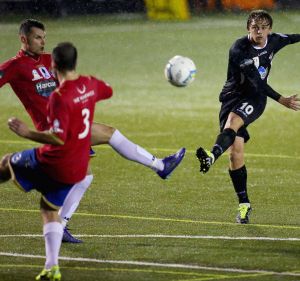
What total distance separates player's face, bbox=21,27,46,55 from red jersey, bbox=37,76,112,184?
195 centimetres

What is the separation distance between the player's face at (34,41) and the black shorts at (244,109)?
2.47m

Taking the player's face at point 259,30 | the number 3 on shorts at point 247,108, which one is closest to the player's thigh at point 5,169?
the number 3 on shorts at point 247,108

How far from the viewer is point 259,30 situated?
42.9ft

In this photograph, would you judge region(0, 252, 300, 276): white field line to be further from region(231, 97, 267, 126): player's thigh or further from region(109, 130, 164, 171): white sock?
region(231, 97, 267, 126): player's thigh

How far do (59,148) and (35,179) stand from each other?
0.47 m

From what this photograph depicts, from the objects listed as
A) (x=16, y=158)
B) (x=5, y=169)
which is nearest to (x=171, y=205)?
(x=5, y=169)

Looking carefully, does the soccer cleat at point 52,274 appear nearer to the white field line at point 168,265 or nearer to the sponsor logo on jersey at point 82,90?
the white field line at point 168,265

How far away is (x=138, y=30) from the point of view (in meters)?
34.6

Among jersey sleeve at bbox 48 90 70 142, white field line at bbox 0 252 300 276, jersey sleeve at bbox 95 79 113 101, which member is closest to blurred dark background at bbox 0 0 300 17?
white field line at bbox 0 252 300 276

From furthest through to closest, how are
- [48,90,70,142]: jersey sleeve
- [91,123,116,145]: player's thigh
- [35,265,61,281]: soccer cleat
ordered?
1. [91,123,116,145]: player's thigh
2. [35,265,61,281]: soccer cleat
3. [48,90,70,142]: jersey sleeve

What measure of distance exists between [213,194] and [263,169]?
7.16ft

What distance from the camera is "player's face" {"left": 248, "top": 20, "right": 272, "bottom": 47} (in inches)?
514

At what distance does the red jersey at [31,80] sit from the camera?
11.9 m

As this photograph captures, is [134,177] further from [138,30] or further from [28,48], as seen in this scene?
[138,30]
